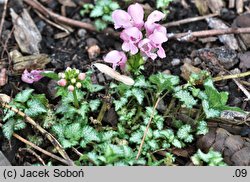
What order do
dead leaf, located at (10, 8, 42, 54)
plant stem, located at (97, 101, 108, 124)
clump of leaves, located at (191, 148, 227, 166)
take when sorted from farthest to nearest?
1. dead leaf, located at (10, 8, 42, 54)
2. plant stem, located at (97, 101, 108, 124)
3. clump of leaves, located at (191, 148, 227, 166)

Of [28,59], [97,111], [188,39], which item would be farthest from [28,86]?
[188,39]

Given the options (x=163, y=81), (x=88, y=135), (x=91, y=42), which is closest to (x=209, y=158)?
(x=163, y=81)

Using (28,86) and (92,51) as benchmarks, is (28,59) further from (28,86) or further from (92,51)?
(92,51)

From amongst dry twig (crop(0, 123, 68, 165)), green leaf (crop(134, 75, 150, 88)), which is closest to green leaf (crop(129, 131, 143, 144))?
green leaf (crop(134, 75, 150, 88))

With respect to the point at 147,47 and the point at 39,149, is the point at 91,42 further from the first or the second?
the point at 39,149

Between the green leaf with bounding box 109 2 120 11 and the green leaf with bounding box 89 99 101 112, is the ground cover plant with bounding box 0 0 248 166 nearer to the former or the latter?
the green leaf with bounding box 89 99 101 112

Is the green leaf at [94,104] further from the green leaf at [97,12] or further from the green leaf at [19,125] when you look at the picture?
the green leaf at [97,12]

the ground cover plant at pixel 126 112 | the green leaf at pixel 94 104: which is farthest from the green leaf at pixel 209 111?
the green leaf at pixel 94 104
